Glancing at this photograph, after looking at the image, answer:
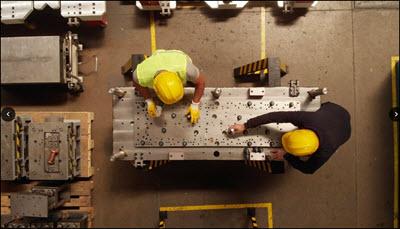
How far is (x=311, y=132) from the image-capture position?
3.34 metres

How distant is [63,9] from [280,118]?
10.2 feet

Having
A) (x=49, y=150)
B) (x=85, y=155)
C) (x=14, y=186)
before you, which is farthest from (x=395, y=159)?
(x=14, y=186)

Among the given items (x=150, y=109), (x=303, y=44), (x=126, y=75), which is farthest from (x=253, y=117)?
(x=126, y=75)

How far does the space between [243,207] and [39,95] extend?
340 cm

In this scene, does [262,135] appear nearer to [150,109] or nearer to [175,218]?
[150,109]

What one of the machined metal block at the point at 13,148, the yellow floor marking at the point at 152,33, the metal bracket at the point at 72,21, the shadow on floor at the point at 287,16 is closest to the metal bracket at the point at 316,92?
the shadow on floor at the point at 287,16

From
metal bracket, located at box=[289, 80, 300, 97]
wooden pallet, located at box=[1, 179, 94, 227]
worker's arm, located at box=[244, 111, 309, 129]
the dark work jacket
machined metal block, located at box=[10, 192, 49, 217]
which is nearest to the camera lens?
the dark work jacket

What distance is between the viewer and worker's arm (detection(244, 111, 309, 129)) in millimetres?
3519

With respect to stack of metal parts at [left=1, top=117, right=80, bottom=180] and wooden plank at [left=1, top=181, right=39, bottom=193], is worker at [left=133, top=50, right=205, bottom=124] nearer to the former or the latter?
stack of metal parts at [left=1, top=117, right=80, bottom=180]

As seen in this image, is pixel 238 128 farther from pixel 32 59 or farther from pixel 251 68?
pixel 32 59

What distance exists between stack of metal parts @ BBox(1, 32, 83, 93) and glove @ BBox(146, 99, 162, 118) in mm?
1366

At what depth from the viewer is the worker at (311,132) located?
10.9 feet

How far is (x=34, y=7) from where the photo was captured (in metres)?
4.31

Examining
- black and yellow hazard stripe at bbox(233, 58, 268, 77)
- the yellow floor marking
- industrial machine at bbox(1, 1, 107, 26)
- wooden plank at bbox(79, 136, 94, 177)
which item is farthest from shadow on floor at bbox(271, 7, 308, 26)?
wooden plank at bbox(79, 136, 94, 177)
